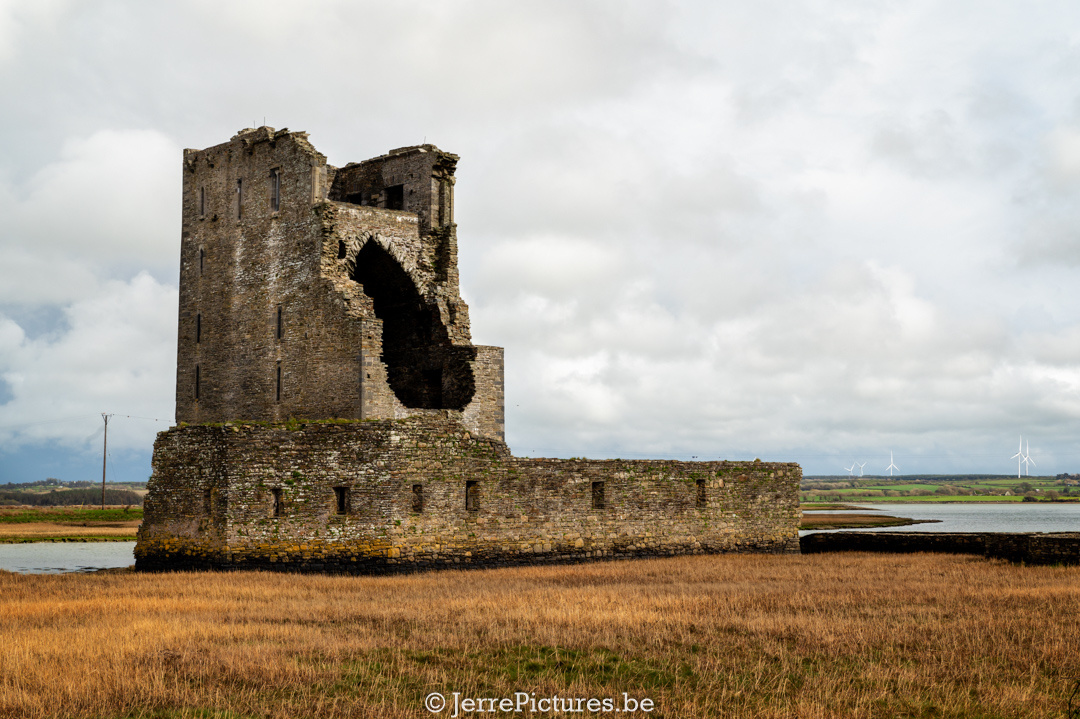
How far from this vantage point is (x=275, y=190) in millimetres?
29578

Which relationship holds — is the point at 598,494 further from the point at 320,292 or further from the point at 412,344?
the point at 320,292

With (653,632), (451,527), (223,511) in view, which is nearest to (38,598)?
(223,511)

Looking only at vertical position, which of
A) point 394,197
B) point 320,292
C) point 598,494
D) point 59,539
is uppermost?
point 394,197

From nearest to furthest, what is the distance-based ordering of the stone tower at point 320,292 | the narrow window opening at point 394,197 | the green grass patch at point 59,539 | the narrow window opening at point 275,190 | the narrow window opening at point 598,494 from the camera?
the narrow window opening at point 598,494
the stone tower at point 320,292
the narrow window opening at point 275,190
the narrow window opening at point 394,197
the green grass patch at point 59,539

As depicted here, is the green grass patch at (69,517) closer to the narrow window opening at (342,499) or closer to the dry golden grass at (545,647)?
the narrow window opening at (342,499)

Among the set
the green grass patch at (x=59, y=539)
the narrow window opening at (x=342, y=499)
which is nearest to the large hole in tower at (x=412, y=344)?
the narrow window opening at (x=342, y=499)

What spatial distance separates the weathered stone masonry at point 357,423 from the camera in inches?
899

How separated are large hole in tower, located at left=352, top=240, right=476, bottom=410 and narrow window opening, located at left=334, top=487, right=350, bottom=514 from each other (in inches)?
254

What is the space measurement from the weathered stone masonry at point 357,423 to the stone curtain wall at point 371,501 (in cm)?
4

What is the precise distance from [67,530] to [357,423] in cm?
4192

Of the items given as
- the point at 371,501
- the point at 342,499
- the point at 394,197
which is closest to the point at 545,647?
the point at 371,501

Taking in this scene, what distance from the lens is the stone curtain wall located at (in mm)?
22688

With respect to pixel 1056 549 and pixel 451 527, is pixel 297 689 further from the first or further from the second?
pixel 1056 549

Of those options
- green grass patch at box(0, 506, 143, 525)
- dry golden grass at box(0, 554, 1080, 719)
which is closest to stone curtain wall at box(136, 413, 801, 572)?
dry golden grass at box(0, 554, 1080, 719)
